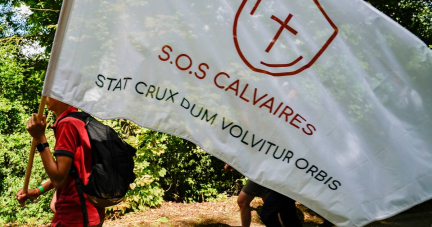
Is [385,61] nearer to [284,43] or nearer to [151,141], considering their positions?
[284,43]

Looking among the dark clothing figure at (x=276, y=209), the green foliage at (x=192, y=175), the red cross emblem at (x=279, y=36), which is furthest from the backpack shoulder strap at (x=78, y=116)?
the green foliage at (x=192, y=175)

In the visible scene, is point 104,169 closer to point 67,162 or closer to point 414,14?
point 67,162

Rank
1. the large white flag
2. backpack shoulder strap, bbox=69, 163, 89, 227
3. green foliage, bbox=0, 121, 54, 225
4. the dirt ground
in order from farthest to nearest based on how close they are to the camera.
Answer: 1. the dirt ground
2. green foliage, bbox=0, 121, 54, 225
3. backpack shoulder strap, bbox=69, 163, 89, 227
4. the large white flag

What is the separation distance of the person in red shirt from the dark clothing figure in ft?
7.46

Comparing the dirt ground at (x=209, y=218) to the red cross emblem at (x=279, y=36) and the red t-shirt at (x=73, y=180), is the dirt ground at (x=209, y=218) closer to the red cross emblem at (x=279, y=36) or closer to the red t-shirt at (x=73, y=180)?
the red t-shirt at (x=73, y=180)

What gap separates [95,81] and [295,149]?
135 cm

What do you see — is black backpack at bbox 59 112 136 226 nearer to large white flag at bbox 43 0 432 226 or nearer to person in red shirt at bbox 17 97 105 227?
person in red shirt at bbox 17 97 105 227

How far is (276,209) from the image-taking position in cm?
493

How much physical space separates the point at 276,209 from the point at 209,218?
2722 millimetres

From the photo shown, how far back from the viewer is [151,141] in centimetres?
763

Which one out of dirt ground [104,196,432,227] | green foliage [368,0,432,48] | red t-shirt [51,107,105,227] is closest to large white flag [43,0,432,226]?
red t-shirt [51,107,105,227]

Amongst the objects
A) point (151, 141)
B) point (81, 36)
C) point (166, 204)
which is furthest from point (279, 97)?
point (166, 204)

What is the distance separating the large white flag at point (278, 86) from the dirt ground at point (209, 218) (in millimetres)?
4295

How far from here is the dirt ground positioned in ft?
23.0
